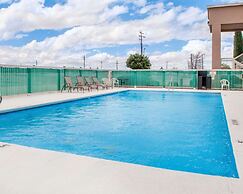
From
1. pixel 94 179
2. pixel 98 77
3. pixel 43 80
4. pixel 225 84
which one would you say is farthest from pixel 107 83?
pixel 94 179

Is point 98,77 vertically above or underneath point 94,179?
above

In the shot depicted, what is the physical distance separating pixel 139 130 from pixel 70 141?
1609mm

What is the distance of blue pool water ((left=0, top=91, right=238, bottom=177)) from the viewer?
3.76 m

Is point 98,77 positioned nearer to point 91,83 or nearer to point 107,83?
point 107,83

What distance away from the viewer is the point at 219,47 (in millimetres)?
20828

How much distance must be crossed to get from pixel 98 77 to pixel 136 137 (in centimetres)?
1415

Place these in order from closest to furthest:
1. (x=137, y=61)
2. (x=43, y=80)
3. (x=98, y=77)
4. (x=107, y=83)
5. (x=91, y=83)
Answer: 1. (x=43, y=80)
2. (x=91, y=83)
3. (x=107, y=83)
4. (x=98, y=77)
5. (x=137, y=61)

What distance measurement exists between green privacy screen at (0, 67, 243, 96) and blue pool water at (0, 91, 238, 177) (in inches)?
140

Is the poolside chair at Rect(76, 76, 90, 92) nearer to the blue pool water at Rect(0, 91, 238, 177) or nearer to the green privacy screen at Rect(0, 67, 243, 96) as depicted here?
the green privacy screen at Rect(0, 67, 243, 96)

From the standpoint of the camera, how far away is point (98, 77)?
62.2 ft

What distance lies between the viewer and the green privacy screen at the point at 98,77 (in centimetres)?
1099

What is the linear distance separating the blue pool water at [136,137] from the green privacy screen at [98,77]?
3.57 metres

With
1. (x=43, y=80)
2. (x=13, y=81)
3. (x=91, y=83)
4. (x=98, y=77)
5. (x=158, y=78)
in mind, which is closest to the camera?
(x=13, y=81)

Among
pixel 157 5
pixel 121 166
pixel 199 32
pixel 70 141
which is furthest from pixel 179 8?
pixel 121 166
